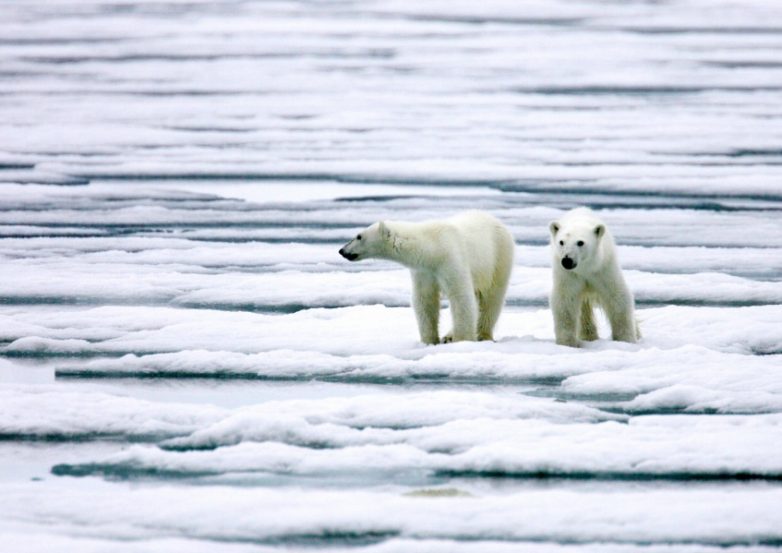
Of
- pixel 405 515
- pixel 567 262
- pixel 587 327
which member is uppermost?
pixel 567 262

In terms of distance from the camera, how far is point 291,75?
51.1ft

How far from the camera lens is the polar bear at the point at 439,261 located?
559 cm

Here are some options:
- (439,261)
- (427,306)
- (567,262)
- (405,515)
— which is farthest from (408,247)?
(405,515)

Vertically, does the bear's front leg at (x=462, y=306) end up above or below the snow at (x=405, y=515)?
above

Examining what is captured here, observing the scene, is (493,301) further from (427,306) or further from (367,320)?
(367,320)

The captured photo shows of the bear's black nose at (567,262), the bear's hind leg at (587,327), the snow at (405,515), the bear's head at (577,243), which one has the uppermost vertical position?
the bear's head at (577,243)

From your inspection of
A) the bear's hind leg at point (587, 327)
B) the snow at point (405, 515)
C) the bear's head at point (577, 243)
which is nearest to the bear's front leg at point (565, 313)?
the bear's head at point (577, 243)

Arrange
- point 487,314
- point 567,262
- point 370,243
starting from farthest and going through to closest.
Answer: point 487,314
point 370,243
point 567,262

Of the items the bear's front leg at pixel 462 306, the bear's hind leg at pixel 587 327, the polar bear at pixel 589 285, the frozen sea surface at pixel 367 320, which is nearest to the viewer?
the frozen sea surface at pixel 367 320

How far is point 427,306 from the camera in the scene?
5.67 metres

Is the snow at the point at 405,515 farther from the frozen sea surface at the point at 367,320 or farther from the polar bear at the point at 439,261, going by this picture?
the polar bear at the point at 439,261

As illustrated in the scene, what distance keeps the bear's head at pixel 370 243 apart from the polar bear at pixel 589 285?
0.69 meters

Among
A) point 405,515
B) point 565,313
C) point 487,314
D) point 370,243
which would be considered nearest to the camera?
point 405,515

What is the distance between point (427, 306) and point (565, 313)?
0.58 m
